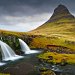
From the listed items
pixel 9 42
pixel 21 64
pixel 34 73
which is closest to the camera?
pixel 34 73

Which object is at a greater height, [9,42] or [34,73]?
[9,42]

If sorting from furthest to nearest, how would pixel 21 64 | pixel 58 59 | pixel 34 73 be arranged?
pixel 58 59
pixel 21 64
pixel 34 73

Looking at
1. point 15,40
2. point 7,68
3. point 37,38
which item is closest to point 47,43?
point 37,38

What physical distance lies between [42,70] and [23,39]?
241 feet

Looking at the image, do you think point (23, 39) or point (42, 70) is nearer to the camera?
point (42, 70)

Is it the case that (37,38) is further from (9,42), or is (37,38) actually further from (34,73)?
(34,73)

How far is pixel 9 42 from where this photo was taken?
123m

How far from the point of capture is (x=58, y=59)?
316 ft

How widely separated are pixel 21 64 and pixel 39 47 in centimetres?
6160

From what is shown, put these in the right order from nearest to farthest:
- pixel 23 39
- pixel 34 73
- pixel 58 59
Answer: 1. pixel 34 73
2. pixel 58 59
3. pixel 23 39

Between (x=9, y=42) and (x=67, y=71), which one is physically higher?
(x=9, y=42)

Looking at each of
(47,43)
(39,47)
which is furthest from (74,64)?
(47,43)

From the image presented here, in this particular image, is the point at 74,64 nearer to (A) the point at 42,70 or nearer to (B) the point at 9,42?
(A) the point at 42,70

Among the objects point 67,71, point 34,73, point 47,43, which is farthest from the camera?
point 47,43
